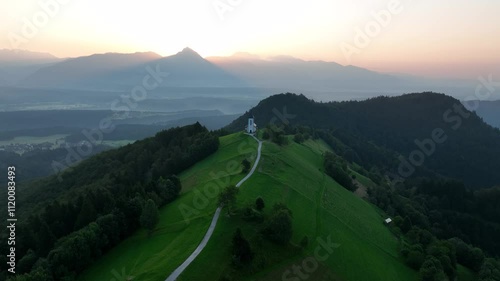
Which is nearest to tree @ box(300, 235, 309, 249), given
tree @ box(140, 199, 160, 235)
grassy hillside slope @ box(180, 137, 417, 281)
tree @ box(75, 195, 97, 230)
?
grassy hillside slope @ box(180, 137, 417, 281)

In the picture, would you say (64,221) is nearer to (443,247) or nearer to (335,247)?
Result: (335,247)

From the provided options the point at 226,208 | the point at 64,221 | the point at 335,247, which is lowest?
the point at 64,221

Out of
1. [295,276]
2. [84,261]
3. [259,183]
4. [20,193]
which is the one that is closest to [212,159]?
[259,183]

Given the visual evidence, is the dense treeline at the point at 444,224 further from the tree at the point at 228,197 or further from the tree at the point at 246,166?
the tree at the point at 246,166

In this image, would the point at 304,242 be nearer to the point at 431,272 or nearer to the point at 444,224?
the point at 431,272

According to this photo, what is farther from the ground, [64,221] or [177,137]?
[177,137]

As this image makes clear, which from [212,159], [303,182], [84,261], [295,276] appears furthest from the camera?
[212,159]

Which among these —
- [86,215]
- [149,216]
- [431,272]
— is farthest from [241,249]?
[86,215]
